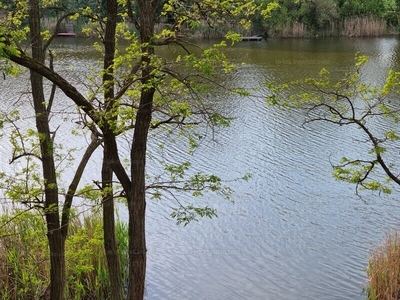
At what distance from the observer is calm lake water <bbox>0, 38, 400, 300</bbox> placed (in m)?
7.73

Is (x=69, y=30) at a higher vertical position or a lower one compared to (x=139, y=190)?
higher

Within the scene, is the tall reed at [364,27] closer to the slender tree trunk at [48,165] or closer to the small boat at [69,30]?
the small boat at [69,30]

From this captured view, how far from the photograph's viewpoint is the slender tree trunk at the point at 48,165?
4.82 m

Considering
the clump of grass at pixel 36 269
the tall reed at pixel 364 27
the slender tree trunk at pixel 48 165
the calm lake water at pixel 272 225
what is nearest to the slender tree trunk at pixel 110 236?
the slender tree trunk at pixel 48 165

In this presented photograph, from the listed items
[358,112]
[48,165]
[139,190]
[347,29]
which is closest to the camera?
[139,190]

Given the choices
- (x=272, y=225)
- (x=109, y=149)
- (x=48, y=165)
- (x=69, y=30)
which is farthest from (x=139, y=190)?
(x=69, y=30)

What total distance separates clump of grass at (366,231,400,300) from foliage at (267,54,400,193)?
91 centimetres

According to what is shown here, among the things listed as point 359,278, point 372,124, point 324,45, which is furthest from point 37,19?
point 324,45

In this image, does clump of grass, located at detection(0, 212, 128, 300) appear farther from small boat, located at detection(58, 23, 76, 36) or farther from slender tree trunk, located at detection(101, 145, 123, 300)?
small boat, located at detection(58, 23, 76, 36)

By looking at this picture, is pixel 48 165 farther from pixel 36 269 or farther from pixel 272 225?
pixel 272 225

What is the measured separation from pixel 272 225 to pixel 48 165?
496 centimetres

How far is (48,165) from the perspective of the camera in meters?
5.07

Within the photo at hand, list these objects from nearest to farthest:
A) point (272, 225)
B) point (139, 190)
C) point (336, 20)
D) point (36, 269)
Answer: point (139, 190)
point (36, 269)
point (272, 225)
point (336, 20)

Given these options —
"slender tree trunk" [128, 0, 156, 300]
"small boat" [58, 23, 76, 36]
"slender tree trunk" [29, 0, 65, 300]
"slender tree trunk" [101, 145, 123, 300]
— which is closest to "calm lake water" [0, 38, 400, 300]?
"slender tree trunk" [29, 0, 65, 300]
